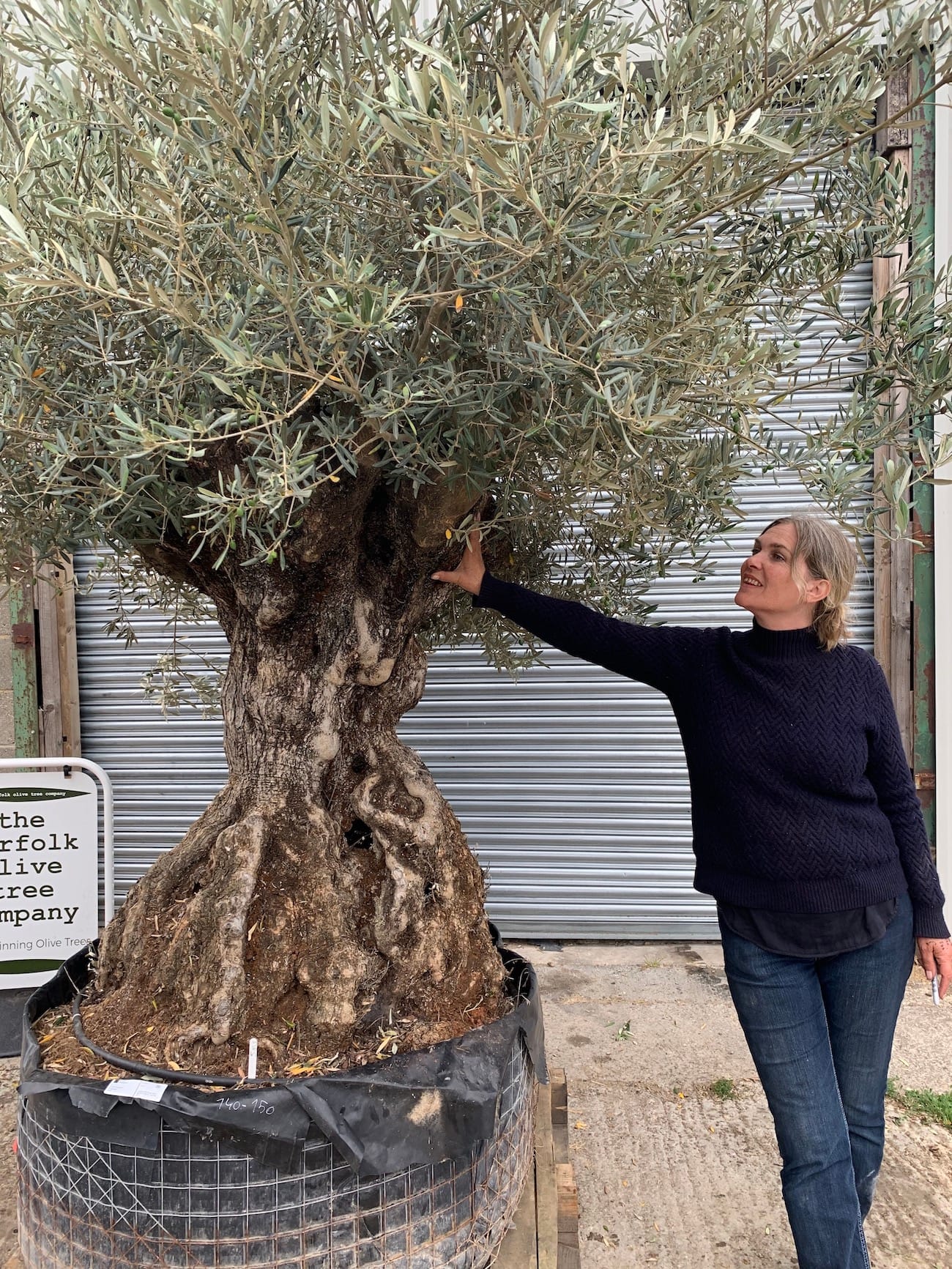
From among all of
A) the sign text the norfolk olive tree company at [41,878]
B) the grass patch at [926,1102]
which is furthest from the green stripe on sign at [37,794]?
the grass patch at [926,1102]

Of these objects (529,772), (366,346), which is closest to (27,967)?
(529,772)

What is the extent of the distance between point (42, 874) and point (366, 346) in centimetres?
373

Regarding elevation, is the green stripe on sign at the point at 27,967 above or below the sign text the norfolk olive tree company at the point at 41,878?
below

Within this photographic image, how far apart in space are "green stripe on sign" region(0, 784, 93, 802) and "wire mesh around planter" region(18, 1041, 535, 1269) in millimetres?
2402

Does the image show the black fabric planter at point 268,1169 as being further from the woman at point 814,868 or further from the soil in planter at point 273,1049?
the woman at point 814,868

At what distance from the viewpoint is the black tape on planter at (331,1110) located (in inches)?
92.4

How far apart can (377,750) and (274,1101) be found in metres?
1.22

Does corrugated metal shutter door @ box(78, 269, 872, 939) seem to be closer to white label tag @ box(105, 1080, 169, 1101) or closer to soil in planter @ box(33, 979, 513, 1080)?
soil in planter @ box(33, 979, 513, 1080)

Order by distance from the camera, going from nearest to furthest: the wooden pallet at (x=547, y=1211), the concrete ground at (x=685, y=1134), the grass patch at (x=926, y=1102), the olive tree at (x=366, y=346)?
the olive tree at (x=366, y=346), the wooden pallet at (x=547, y=1211), the concrete ground at (x=685, y=1134), the grass patch at (x=926, y=1102)

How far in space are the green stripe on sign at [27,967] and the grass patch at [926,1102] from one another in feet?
13.5

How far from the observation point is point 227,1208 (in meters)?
2.36

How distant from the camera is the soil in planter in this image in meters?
2.57

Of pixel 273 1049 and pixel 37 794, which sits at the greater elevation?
pixel 37 794

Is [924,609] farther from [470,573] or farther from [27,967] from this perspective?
[27,967]
